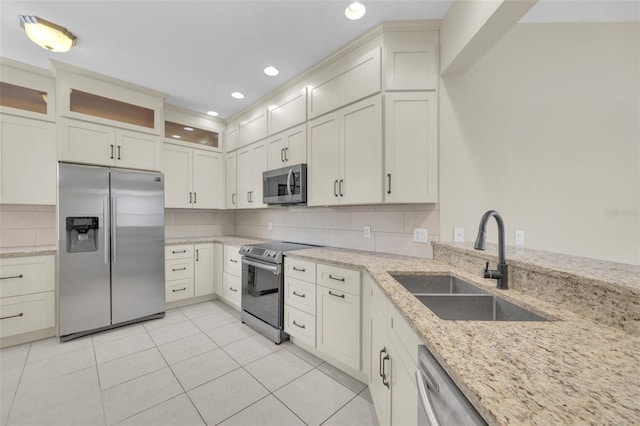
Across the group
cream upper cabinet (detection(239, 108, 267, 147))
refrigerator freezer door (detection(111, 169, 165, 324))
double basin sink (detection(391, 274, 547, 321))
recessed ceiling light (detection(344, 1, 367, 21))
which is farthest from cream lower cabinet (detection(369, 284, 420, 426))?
refrigerator freezer door (detection(111, 169, 165, 324))

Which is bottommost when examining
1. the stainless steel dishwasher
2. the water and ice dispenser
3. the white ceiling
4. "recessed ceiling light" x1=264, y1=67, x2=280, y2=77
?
the stainless steel dishwasher

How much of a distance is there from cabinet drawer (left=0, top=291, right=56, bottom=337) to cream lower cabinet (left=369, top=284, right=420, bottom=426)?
3.23 meters

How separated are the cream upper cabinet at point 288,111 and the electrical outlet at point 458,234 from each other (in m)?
1.83

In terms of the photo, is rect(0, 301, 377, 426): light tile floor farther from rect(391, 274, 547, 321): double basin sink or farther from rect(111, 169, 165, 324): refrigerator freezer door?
rect(391, 274, 547, 321): double basin sink

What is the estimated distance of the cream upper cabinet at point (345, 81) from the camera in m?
2.13

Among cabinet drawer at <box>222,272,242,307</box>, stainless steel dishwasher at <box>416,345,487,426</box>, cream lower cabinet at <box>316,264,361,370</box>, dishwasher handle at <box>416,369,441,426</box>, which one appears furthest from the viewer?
cabinet drawer at <box>222,272,242,307</box>

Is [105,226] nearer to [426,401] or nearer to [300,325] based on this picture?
[300,325]

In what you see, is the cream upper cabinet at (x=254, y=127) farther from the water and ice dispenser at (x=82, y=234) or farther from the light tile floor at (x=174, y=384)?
the light tile floor at (x=174, y=384)

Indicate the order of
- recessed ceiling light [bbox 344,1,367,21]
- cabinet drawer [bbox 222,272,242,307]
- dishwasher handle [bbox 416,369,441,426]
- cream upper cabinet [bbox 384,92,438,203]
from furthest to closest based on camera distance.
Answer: cabinet drawer [bbox 222,272,242,307] → cream upper cabinet [bbox 384,92,438,203] → recessed ceiling light [bbox 344,1,367,21] → dishwasher handle [bbox 416,369,441,426]

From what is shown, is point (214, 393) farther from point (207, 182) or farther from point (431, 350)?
point (207, 182)

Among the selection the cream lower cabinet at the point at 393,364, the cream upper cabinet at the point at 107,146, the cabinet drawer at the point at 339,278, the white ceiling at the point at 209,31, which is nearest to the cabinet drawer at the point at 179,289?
the cream upper cabinet at the point at 107,146

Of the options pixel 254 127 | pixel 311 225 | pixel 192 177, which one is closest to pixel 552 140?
pixel 311 225

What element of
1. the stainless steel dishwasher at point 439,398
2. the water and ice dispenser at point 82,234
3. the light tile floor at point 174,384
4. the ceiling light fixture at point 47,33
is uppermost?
the ceiling light fixture at point 47,33

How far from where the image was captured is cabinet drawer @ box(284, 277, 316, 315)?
88.7 inches
